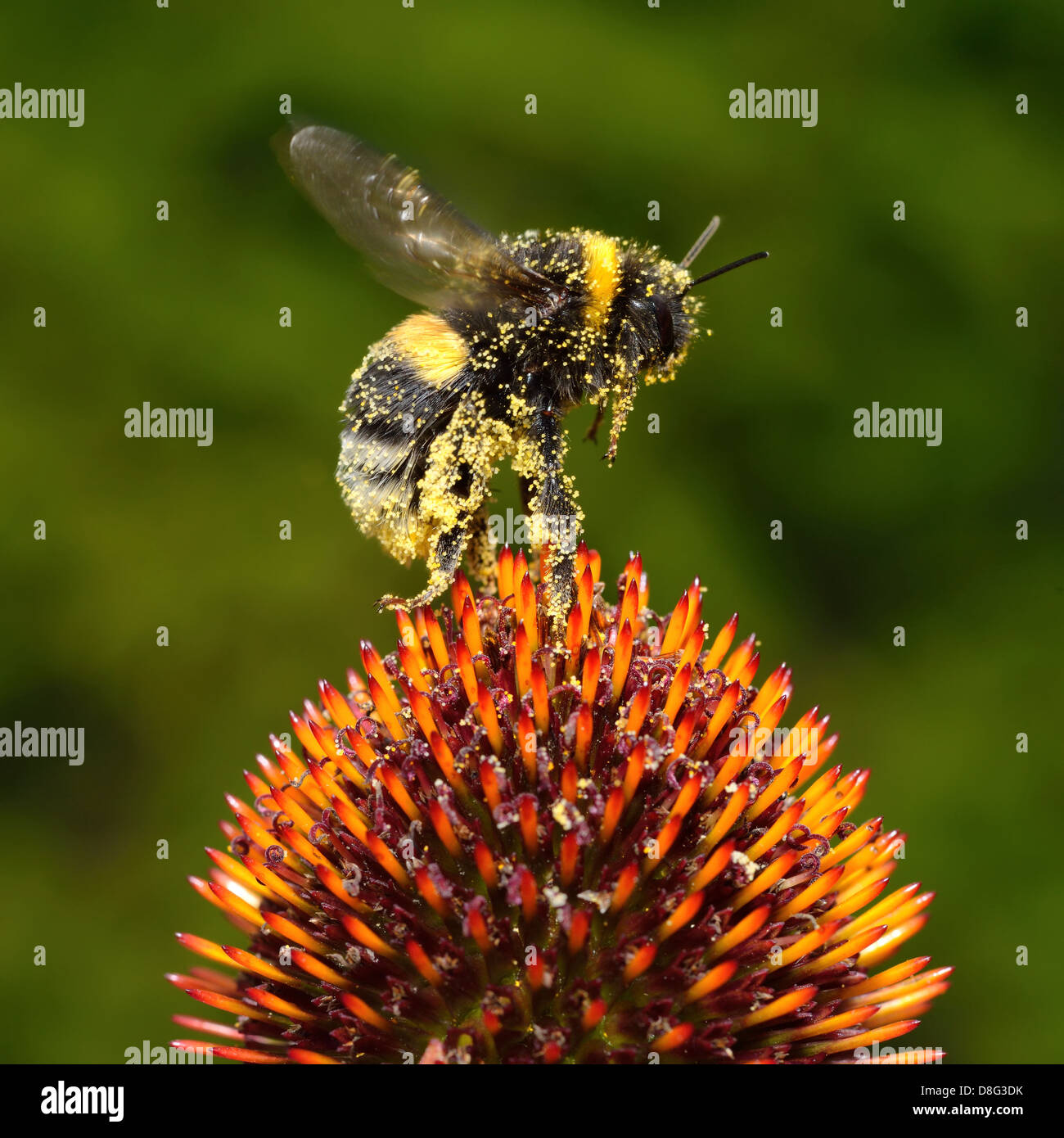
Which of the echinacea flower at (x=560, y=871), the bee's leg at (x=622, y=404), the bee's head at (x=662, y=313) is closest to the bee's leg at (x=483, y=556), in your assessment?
the echinacea flower at (x=560, y=871)

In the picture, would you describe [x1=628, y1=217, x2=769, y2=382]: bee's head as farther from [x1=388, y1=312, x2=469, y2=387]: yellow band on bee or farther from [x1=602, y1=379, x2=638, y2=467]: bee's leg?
[x1=388, y1=312, x2=469, y2=387]: yellow band on bee

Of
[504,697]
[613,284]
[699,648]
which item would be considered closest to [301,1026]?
[504,697]

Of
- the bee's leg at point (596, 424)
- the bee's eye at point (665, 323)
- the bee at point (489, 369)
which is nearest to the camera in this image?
the bee at point (489, 369)

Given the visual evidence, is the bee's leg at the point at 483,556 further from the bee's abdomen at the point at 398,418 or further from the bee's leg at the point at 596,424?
the bee's leg at the point at 596,424

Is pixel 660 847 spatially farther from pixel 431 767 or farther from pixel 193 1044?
pixel 193 1044

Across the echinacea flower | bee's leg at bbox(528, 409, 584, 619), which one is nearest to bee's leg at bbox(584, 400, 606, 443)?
bee's leg at bbox(528, 409, 584, 619)
